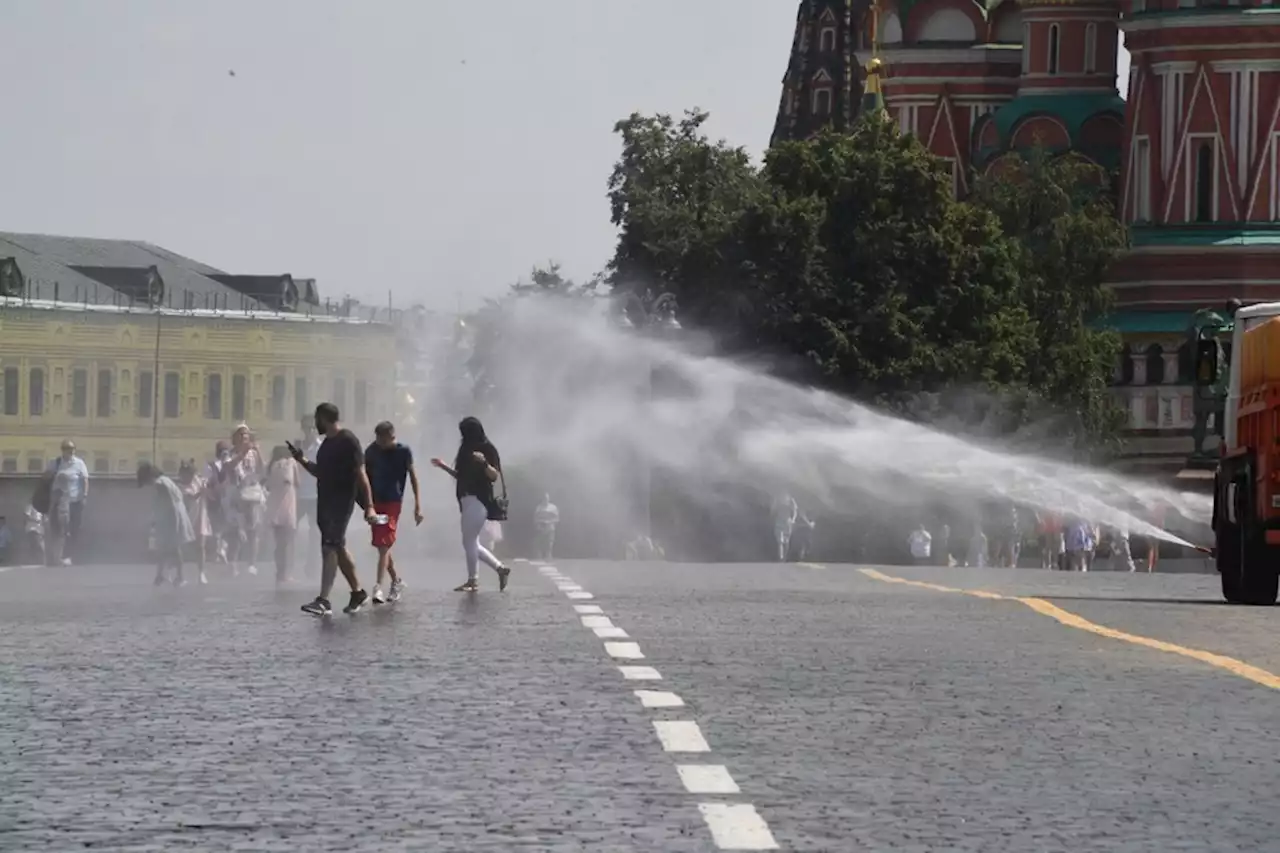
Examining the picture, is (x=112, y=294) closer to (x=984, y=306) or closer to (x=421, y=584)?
(x=984, y=306)

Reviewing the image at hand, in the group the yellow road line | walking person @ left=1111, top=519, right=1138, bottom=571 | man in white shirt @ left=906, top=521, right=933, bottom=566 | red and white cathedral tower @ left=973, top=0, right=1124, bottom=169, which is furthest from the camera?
red and white cathedral tower @ left=973, top=0, right=1124, bottom=169

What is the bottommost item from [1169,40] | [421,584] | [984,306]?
[421,584]

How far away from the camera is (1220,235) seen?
105375 mm

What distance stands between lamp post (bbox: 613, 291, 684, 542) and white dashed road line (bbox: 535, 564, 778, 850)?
159 ft

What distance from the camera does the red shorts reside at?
29.2 meters

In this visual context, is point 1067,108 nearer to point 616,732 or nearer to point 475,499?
point 475,499

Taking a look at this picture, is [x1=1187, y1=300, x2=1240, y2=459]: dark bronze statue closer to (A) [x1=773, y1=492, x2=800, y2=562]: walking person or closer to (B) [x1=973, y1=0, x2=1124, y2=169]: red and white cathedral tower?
(A) [x1=773, y1=492, x2=800, y2=562]: walking person

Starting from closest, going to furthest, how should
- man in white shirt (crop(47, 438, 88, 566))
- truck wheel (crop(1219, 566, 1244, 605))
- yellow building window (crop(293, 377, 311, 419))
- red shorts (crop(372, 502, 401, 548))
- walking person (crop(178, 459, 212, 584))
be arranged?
red shorts (crop(372, 502, 401, 548)) < truck wheel (crop(1219, 566, 1244, 605)) < walking person (crop(178, 459, 212, 584)) < man in white shirt (crop(47, 438, 88, 566)) < yellow building window (crop(293, 377, 311, 419))

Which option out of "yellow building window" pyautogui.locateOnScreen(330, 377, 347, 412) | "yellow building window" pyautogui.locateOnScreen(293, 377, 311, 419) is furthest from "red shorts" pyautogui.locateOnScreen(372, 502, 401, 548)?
"yellow building window" pyautogui.locateOnScreen(330, 377, 347, 412)

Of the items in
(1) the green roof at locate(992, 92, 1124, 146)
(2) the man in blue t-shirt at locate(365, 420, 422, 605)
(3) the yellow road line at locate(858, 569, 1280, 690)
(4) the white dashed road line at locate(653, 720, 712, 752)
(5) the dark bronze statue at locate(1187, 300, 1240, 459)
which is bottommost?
(4) the white dashed road line at locate(653, 720, 712, 752)

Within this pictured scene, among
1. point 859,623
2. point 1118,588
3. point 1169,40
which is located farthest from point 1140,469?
point 859,623

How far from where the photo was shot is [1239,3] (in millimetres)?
104000

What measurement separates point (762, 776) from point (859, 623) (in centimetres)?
1168

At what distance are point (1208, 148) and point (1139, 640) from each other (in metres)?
83.6
